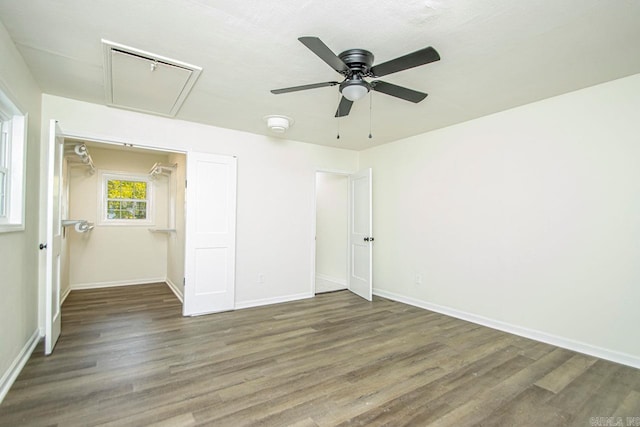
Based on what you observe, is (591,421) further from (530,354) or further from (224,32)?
(224,32)

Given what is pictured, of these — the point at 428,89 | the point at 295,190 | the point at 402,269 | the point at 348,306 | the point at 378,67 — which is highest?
the point at 428,89

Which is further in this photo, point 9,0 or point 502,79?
point 502,79

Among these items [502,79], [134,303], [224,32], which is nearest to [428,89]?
[502,79]

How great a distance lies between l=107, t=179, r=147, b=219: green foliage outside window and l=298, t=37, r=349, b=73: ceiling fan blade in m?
5.35

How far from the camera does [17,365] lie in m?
2.37

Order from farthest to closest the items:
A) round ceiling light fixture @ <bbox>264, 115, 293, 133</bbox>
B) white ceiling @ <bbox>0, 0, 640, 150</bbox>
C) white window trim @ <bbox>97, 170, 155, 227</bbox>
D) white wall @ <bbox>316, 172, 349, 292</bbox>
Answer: white wall @ <bbox>316, 172, 349, 292</bbox> → white window trim @ <bbox>97, 170, 155, 227</bbox> → round ceiling light fixture @ <bbox>264, 115, 293, 133</bbox> → white ceiling @ <bbox>0, 0, 640, 150</bbox>

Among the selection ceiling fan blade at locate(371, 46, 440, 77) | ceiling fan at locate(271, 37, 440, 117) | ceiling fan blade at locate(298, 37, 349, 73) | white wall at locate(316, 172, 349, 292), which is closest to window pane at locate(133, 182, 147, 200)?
white wall at locate(316, 172, 349, 292)

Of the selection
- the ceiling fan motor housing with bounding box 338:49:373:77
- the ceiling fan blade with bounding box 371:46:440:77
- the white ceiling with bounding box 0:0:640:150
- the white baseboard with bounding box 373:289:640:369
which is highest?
the white ceiling with bounding box 0:0:640:150

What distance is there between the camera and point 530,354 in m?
2.83

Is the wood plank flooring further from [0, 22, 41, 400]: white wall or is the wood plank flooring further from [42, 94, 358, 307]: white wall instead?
[42, 94, 358, 307]: white wall

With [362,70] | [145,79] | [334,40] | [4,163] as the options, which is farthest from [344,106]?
[4,163]

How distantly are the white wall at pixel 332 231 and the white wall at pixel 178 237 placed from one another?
2.27 m

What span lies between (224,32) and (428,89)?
1.87 m

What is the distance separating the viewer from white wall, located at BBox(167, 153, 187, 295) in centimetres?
463
